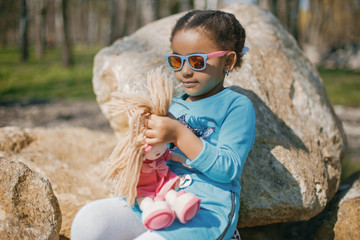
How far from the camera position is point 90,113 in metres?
7.41

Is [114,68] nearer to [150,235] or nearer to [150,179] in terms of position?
[150,179]

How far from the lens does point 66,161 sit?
11.3ft

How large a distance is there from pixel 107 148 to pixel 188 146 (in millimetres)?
2513

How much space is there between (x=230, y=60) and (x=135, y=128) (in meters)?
0.77

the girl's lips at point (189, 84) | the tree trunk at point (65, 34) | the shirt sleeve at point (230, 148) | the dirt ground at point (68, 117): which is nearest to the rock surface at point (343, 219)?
the shirt sleeve at point (230, 148)

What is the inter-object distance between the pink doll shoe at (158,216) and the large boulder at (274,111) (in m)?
1.06

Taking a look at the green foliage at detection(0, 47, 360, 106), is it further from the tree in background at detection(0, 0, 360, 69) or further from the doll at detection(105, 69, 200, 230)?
the doll at detection(105, 69, 200, 230)

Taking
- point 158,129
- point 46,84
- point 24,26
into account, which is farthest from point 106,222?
point 24,26

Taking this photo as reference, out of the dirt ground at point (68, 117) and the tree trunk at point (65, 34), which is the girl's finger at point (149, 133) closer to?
the dirt ground at point (68, 117)

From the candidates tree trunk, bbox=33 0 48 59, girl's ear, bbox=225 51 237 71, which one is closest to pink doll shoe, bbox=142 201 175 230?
girl's ear, bbox=225 51 237 71

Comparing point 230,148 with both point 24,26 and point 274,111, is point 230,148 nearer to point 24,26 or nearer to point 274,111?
point 274,111

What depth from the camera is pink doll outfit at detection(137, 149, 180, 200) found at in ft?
5.49

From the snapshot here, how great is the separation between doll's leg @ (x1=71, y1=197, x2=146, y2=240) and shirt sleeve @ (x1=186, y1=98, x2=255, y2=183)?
→ 1.48 ft

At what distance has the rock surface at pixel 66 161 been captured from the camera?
8.76ft
